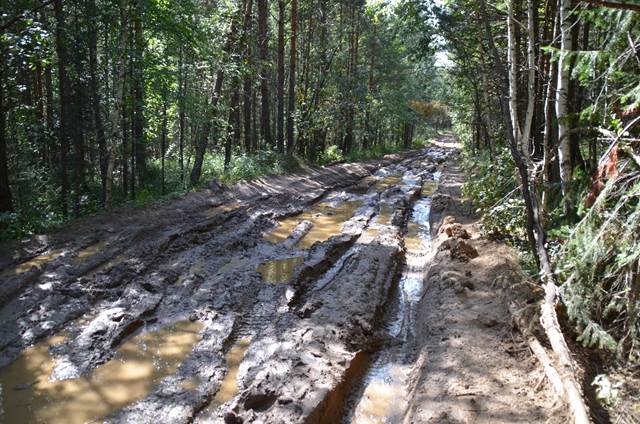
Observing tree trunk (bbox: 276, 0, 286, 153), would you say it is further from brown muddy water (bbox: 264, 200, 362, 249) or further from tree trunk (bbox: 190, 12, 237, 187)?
brown muddy water (bbox: 264, 200, 362, 249)

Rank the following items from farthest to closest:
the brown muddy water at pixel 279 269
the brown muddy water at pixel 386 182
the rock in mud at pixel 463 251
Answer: the brown muddy water at pixel 386 182 < the rock in mud at pixel 463 251 < the brown muddy water at pixel 279 269

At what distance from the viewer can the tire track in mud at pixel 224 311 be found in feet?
15.5

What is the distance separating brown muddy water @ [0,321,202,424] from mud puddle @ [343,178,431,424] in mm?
→ 2196

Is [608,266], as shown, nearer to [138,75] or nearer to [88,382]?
[88,382]

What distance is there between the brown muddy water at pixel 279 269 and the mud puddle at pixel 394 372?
2006mm

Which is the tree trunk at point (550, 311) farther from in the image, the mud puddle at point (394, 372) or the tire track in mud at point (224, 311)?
the tire track in mud at point (224, 311)

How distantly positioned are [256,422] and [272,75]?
107ft

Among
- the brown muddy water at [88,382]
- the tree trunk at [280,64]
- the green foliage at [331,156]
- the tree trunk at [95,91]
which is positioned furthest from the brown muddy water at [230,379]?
the green foliage at [331,156]

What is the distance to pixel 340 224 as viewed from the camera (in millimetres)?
12617

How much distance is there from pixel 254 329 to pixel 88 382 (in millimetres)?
2073

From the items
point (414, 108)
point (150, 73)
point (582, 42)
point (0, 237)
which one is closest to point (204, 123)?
point (150, 73)

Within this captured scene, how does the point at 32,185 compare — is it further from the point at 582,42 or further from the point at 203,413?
the point at 582,42

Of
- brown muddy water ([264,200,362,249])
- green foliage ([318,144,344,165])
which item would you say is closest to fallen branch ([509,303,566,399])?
brown muddy water ([264,200,362,249])

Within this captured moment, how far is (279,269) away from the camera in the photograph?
8.91m
